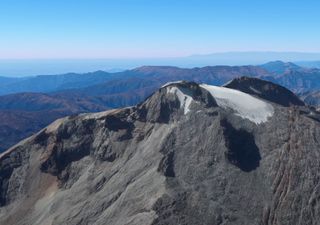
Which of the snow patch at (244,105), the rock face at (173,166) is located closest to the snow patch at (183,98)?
the rock face at (173,166)

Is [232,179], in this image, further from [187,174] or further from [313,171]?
[313,171]

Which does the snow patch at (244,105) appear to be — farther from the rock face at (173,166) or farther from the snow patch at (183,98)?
the snow patch at (183,98)

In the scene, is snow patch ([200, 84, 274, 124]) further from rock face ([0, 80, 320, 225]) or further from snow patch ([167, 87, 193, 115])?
snow patch ([167, 87, 193, 115])

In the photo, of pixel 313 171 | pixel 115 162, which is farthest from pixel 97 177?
pixel 313 171

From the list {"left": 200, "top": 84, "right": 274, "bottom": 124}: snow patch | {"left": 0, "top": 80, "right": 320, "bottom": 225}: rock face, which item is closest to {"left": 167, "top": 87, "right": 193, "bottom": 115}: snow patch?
{"left": 0, "top": 80, "right": 320, "bottom": 225}: rock face

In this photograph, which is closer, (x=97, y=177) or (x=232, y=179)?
(x=232, y=179)

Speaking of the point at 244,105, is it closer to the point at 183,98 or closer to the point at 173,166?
the point at 183,98
